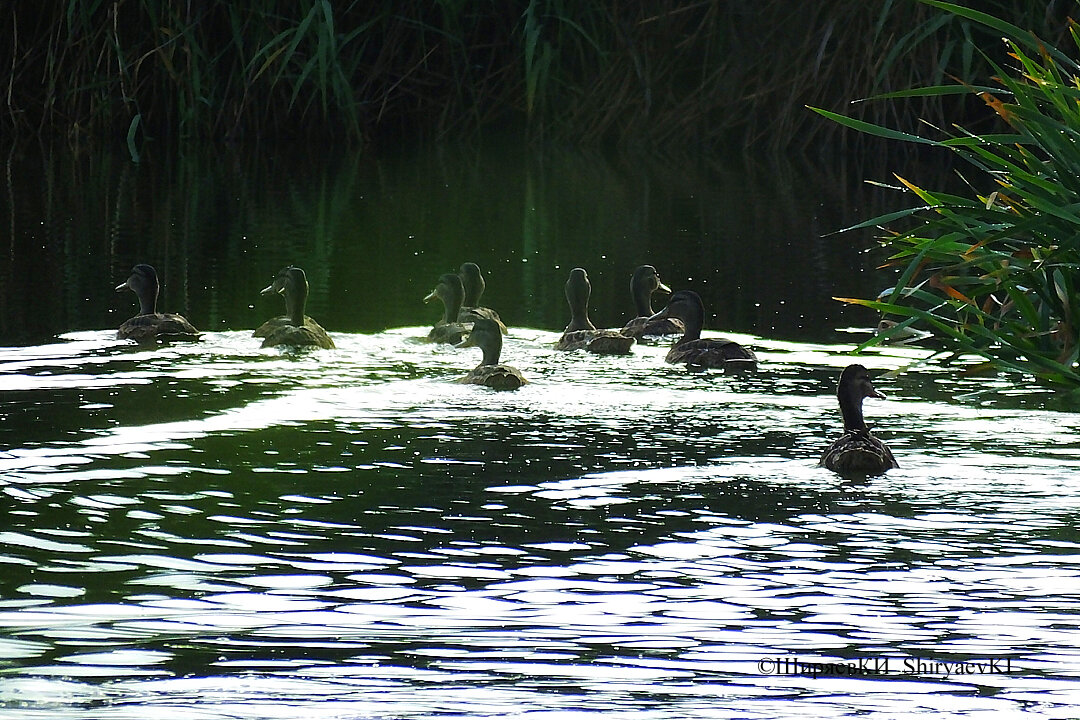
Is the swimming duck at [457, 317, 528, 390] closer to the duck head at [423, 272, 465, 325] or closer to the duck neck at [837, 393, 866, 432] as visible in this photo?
the duck head at [423, 272, 465, 325]

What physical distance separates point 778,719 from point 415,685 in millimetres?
931

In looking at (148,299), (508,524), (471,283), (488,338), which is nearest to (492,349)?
(488,338)

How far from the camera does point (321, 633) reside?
532 cm

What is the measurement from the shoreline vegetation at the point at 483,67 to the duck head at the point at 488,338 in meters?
10.5

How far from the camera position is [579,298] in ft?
37.2

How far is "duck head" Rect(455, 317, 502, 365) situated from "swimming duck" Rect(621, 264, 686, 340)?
60.1 inches

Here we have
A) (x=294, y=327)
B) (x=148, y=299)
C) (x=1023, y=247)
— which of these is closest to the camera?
(x=1023, y=247)

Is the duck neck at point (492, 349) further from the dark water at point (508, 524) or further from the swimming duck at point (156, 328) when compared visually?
the swimming duck at point (156, 328)

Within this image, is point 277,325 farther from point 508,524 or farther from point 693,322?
point 508,524

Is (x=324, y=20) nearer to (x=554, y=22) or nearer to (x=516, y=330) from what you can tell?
(x=554, y=22)

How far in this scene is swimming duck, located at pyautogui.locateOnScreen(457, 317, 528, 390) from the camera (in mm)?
9336

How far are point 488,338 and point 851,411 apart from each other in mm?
→ 2470

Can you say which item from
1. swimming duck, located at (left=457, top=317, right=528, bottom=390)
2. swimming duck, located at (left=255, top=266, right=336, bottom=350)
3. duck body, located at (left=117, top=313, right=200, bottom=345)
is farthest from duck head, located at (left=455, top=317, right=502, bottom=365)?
duck body, located at (left=117, top=313, right=200, bottom=345)

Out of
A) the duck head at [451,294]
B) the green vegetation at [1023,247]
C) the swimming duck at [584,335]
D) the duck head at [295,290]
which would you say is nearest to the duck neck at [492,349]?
the swimming duck at [584,335]
